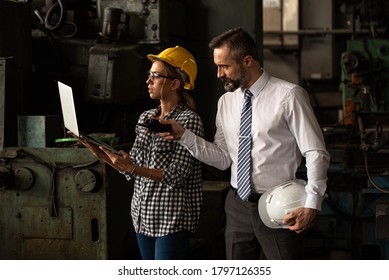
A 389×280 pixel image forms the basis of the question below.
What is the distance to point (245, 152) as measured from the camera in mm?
2158

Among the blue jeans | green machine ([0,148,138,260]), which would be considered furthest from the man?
green machine ([0,148,138,260])

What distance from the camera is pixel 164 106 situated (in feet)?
7.62

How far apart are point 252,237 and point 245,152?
29 centimetres

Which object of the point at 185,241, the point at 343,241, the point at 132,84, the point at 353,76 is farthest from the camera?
the point at 353,76

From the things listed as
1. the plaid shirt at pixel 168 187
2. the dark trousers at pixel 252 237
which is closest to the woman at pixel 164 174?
the plaid shirt at pixel 168 187

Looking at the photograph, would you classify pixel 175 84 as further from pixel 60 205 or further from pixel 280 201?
pixel 60 205

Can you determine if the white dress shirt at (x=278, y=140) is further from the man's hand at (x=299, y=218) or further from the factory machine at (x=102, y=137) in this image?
the factory machine at (x=102, y=137)

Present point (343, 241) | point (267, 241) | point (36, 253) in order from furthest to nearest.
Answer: point (343, 241) < point (36, 253) < point (267, 241)

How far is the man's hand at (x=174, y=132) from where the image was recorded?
2131 millimetres

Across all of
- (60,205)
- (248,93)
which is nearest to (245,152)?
(248,93)

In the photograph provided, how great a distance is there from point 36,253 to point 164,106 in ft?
3.58

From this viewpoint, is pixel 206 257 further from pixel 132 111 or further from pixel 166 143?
pixel 166 143

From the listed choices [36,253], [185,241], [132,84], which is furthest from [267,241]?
[132,84]
